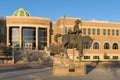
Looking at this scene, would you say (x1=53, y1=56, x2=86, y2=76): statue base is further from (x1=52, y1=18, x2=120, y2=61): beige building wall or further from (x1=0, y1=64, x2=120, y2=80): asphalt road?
(x1=52, y1=18, x2=120, y2=61): beige building wall

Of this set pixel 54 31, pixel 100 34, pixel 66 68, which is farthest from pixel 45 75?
pixel 54 31

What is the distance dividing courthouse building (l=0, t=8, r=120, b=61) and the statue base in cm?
4254

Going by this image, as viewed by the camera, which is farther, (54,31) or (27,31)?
(54,31)

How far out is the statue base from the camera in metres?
30.6

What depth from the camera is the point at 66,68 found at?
30.8 metres

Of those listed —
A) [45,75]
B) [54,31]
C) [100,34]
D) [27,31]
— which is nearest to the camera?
[45,75]

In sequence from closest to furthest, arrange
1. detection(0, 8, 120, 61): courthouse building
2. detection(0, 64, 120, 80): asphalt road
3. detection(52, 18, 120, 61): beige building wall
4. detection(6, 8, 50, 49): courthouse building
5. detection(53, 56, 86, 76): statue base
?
detection(0, 64, 120, 80): asphalt road < detection(53, 56, 86, 76): statue base < detection(6, 8, 50, 49): courthouse building < detection(0, 8, 120, 61): courthouse building < detection(52, 18, 120, 61): beige building wall

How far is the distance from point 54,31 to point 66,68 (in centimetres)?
5017

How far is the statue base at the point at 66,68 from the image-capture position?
3056 cm

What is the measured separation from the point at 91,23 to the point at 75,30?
151ft

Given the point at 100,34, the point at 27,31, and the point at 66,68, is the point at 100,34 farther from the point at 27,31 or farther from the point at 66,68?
the point at 66,68

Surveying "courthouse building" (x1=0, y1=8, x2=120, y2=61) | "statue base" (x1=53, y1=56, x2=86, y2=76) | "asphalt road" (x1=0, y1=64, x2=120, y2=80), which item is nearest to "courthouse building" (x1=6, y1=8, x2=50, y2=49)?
"courthouse building" (x1=0, y1=8, x2=120, y2=61)

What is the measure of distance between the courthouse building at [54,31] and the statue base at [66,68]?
42.5 m

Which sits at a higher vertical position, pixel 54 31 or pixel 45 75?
pixel 54 31
